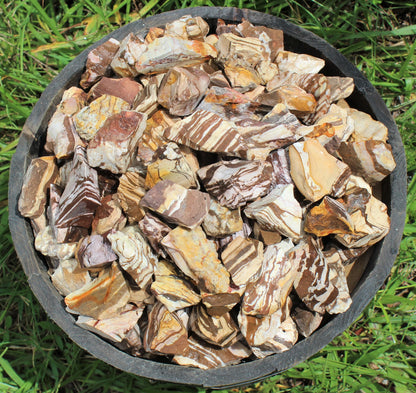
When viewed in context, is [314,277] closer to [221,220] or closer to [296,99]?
[221,220]

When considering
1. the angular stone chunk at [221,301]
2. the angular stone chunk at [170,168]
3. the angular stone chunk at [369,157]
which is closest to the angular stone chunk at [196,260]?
the angular stone chunk at [221,301]

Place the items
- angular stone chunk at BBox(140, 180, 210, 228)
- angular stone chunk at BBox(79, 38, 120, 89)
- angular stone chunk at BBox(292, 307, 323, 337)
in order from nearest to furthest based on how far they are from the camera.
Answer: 1. angular stone chunk at BBox(140, 180, 210, 228)
2. angular stone chunk at BBox(292, 307, 323, 337)
3. angular stone chunk at BBox(79, 38, 120, 89)

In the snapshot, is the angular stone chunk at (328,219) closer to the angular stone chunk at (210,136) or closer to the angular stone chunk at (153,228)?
the angular stone chunk at (210,136)

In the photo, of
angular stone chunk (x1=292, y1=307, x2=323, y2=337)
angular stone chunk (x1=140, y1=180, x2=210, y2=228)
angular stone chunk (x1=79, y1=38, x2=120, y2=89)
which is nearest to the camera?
angular stone chunk (x1=140, y1=180, x2=210, y2=228)

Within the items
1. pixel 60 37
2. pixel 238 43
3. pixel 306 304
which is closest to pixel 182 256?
pixel 306 304

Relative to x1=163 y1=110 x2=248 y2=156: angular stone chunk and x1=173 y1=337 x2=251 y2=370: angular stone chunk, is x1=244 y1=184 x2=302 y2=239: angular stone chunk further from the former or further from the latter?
x1=173 y1=337 x2=251 y2=370: angular stone chunk

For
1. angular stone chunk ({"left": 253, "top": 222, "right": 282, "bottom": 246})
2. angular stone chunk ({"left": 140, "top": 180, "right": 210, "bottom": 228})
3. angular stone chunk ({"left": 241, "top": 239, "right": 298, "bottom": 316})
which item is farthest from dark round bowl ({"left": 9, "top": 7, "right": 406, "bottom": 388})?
angular stone chunk ({"left": 140, "top": 180, "right": 210, "bottom": 228})
